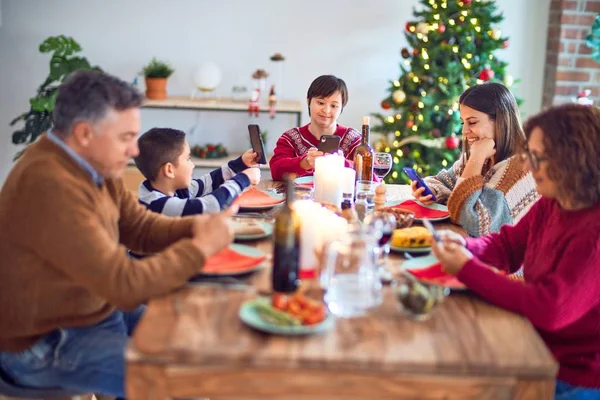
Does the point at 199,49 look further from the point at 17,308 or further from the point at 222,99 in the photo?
the point at 17,308

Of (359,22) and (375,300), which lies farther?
(359,22)

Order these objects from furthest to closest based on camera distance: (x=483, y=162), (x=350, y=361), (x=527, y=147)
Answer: (x=483, y=162) < (x=527, y=147) < (x=350, y=361)

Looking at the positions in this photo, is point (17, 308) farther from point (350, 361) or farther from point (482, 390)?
point (482, 390)

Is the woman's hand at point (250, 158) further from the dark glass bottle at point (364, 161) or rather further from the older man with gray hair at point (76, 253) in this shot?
the older man with gray hair at point (76, 253)

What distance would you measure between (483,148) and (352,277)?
1170 millimetres

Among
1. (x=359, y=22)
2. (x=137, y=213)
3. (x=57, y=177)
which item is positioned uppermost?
(x=359, y=22)

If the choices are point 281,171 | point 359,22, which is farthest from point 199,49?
point 281,171

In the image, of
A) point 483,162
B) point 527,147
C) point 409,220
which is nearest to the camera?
point 527,147

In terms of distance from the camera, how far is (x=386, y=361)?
1.48m

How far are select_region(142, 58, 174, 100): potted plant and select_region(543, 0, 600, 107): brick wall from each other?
257 centimetres

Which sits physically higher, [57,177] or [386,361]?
[57,177]

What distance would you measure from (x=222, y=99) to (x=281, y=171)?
2043 millimetres

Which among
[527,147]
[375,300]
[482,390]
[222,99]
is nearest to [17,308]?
[375,300]

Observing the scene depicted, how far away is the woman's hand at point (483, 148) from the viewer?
272 cm
